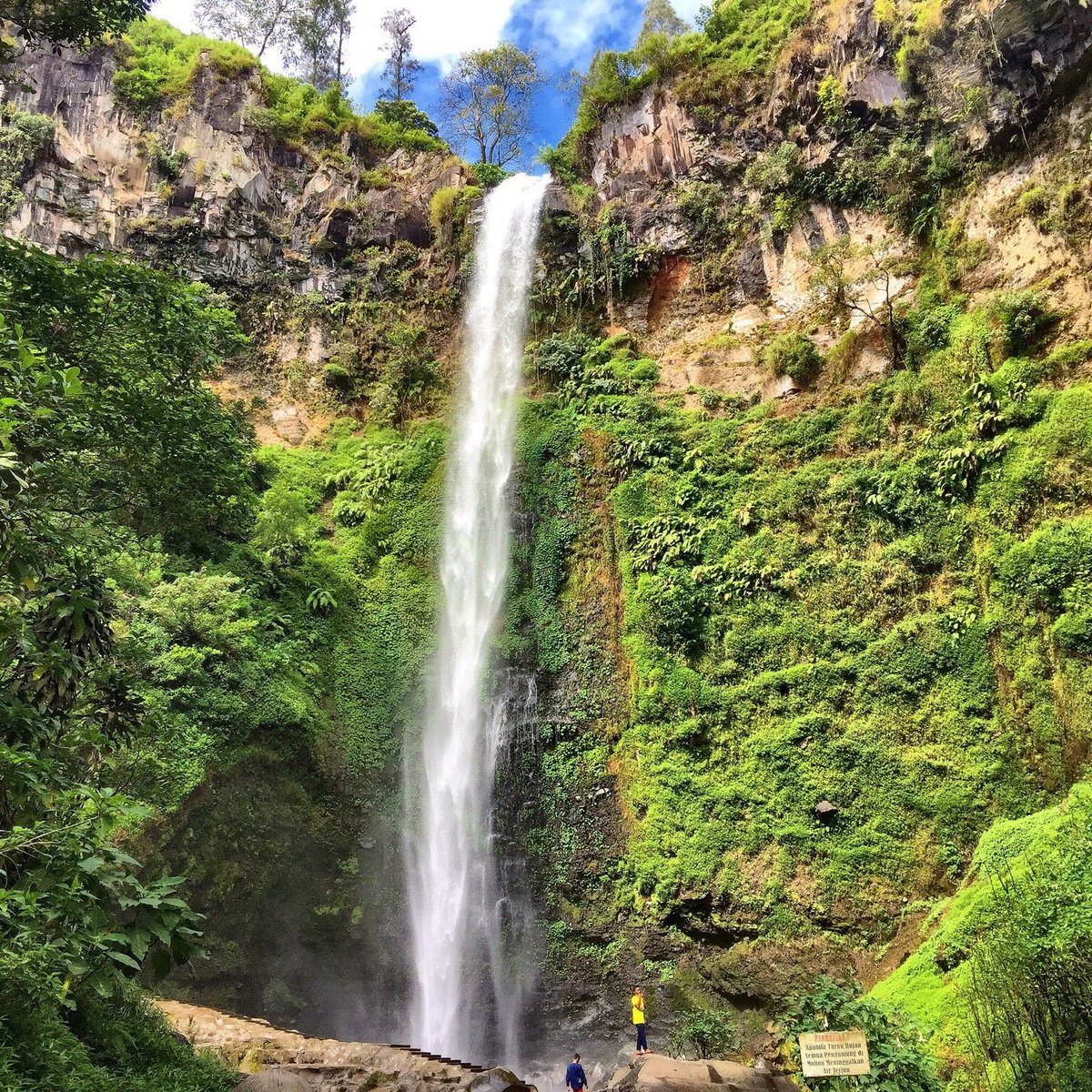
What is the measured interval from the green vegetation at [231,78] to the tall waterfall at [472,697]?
6.02 m

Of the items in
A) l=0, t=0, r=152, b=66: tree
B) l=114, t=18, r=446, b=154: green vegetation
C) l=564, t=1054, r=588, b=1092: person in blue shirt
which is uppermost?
l=114, t=18, r=446, b=154: green vegetation

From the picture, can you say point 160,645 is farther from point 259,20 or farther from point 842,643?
point 259,20

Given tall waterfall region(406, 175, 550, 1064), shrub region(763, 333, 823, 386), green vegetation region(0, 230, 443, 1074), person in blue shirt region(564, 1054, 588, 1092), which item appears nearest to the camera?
green vegetation region(0, 230, 443, 1074)

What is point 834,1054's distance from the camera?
20.9 feet

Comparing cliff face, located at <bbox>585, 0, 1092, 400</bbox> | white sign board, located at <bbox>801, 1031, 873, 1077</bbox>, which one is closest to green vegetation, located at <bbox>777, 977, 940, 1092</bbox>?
white sign board, located at <bbox>801, 1031, 873, 1077</bbox>

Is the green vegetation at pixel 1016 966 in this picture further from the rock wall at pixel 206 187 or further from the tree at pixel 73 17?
the rock wall at pixel 206 187

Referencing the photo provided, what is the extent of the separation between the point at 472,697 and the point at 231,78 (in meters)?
22.4

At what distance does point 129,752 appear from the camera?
10.8 metres

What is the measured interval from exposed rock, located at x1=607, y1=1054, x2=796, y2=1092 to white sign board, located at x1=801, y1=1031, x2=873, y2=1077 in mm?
1953

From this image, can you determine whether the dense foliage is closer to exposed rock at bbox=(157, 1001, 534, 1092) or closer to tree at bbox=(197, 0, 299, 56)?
exposed rock at bbox=(157, 1001, 534, 1092)

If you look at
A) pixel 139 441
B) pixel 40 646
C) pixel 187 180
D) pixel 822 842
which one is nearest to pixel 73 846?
pixel 40 646

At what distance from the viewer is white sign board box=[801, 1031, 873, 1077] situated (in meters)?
6.32

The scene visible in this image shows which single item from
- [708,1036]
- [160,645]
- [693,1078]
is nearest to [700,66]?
[160,645]

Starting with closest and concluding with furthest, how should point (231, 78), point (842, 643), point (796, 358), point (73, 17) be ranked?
point (73, 17), point (842, 643), point (796, 358), point (231, 78)
